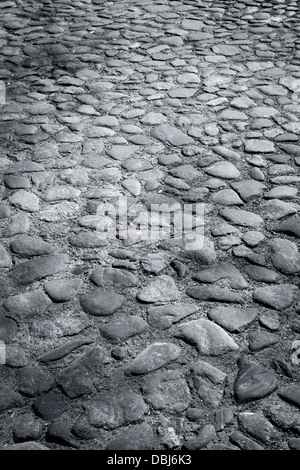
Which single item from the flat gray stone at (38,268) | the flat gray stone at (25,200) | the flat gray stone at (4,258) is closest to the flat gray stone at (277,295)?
the flat gray stone at (38,268)

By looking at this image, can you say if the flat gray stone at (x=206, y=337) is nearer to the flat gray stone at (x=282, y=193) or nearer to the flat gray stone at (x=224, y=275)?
the flat gray stone at (x=224, y=275)

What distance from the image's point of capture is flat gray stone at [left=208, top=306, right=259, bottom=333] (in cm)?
224

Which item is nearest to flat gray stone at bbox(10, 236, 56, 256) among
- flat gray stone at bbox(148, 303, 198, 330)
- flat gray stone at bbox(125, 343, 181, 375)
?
flat gray stone at bbox(148, 303, 198, 330)

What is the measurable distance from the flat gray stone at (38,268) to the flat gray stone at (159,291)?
0.41 meters

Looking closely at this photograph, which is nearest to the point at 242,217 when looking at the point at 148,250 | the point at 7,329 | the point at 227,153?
the point at 148,250

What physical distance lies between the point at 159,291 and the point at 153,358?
1.32ft

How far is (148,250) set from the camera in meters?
2.67

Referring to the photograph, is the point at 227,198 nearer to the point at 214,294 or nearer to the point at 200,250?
the point at 200,250

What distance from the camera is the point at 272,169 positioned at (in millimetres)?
3311

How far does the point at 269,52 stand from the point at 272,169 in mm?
2094

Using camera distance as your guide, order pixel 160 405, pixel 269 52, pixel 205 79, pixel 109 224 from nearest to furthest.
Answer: pixel 160 405 → pixel 109 224 → pixel 205 79 → pixel 269 52

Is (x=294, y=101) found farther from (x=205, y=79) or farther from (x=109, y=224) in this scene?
(x=109, y=224)

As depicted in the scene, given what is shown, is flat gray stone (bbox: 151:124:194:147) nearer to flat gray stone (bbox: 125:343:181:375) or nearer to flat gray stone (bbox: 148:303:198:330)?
flat gray stone (bbox: 148:303:198:330)
